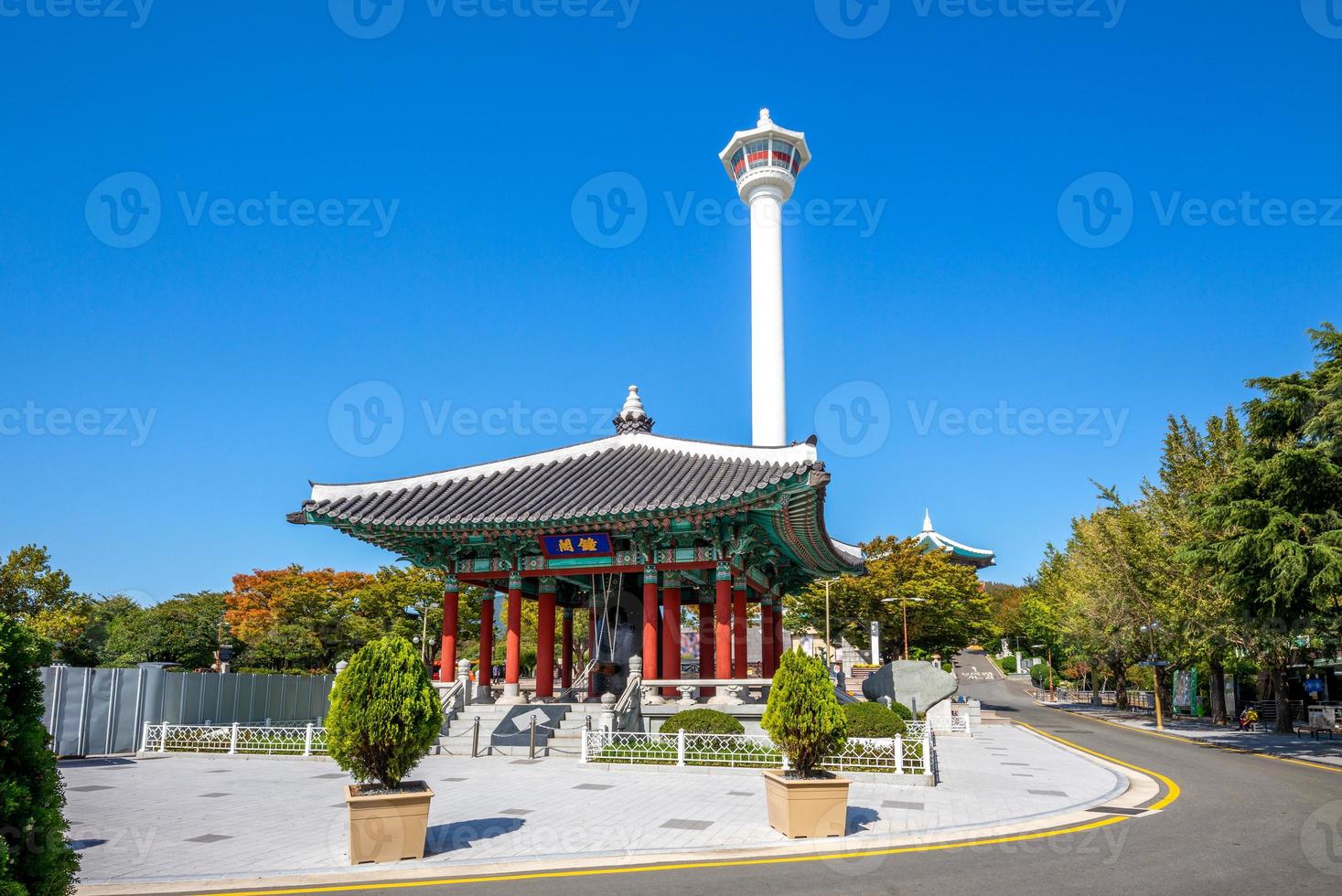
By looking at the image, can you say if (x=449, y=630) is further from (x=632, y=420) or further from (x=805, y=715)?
(x=805, y=715)

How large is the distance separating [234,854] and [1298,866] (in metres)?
12.4

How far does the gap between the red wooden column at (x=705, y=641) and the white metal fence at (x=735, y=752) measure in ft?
35.0

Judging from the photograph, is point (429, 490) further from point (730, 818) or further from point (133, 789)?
point (730, 818)

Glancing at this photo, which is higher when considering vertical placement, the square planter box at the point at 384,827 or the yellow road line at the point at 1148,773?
the square planter box at the point at 384,827

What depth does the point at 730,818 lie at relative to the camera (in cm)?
1291

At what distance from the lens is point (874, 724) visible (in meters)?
19.0


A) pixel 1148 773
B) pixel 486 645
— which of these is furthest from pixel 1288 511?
pixel 486 645

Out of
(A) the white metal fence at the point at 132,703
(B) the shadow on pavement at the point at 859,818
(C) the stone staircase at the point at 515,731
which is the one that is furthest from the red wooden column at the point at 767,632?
(B) the shadow on pavement at the point at 859,818

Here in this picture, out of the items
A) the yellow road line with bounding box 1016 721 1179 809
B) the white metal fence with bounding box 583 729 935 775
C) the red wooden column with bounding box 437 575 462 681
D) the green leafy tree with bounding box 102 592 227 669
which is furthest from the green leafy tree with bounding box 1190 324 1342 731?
the green leafy tree with bounding box 102 592 227 669

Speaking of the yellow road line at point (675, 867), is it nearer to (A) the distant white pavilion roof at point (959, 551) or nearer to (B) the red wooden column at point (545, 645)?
(B) the red wooden column at point (545, 645)

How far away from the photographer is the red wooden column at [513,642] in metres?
24.6

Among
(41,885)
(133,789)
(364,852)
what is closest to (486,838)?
(364,852)

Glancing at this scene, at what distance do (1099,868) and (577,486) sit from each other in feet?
58.0

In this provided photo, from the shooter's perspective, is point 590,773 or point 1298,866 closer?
point 1298,866
